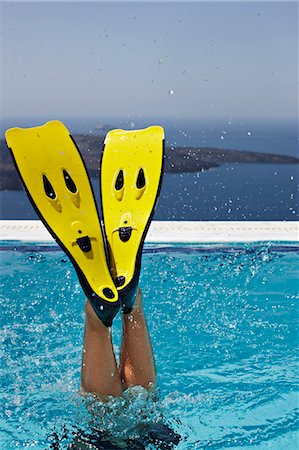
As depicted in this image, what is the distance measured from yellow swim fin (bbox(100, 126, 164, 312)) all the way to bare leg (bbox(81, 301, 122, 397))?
0.11 metres

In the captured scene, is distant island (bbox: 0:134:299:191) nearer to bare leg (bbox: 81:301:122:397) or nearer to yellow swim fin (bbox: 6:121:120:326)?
yellow swim fin (bbox: 6:121:120:326)

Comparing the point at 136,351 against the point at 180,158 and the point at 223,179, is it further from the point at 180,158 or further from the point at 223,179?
the point at 180,158

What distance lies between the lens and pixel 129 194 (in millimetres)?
2107

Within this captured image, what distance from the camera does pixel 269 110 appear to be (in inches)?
272

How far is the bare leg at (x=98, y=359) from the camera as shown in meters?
1.79

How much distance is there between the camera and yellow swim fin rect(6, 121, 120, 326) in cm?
190

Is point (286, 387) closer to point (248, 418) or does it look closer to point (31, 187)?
point (248, 418)

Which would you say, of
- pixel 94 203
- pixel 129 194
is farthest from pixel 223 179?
pixel 94 203

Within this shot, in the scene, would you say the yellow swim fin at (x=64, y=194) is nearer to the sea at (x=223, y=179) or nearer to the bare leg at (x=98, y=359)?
the bare leg at (x=98, y=359)

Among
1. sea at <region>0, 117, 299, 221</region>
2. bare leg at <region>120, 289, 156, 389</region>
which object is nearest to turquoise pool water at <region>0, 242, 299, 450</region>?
bare leg at <region>120, 289, 156, 389</region>

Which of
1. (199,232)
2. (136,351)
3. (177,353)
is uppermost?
(136,351)

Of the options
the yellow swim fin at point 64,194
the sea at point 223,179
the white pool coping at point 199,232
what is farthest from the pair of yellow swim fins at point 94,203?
the sea at point 223,179

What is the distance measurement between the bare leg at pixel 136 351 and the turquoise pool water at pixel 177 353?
4cm

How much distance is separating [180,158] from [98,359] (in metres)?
5.15
